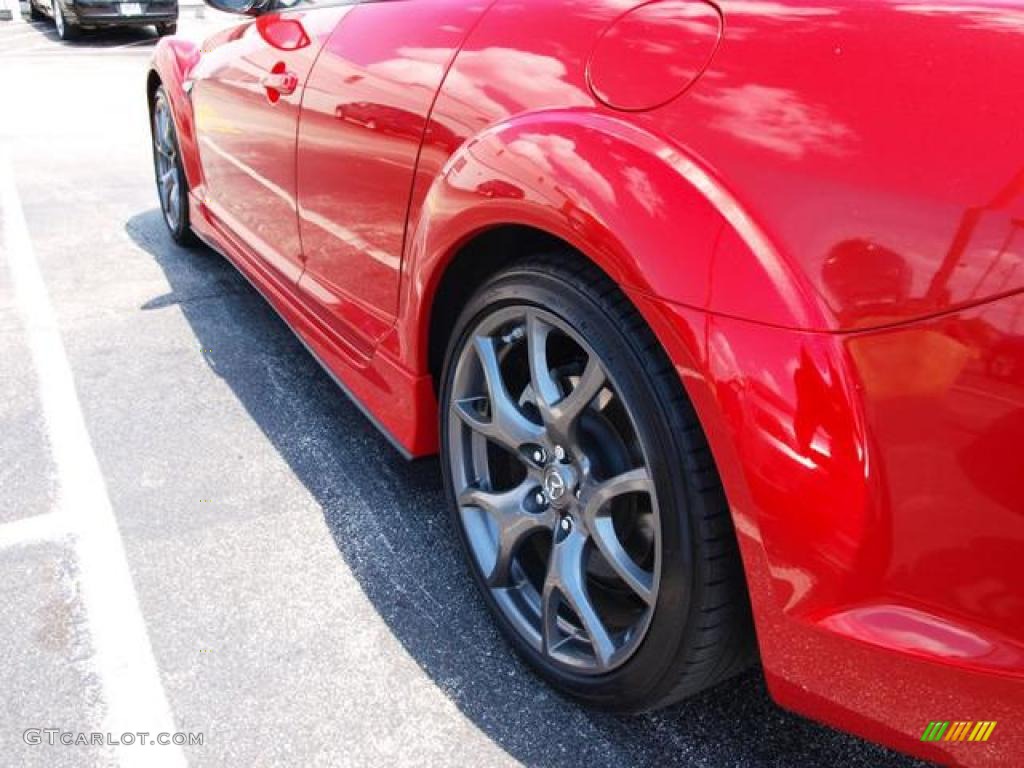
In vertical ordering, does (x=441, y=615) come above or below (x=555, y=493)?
below

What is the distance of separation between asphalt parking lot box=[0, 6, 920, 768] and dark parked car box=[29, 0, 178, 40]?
40.2ft

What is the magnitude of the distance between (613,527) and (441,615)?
1.98ft

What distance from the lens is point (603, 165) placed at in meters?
1.57

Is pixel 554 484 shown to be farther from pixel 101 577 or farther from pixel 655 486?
pixel 101 577

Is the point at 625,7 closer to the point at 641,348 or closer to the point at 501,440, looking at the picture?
the point at 641,348

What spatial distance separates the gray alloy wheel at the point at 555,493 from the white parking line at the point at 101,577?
781mm

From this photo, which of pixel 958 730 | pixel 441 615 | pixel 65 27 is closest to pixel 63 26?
pixel 65 27

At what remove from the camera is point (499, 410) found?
6.61 feet

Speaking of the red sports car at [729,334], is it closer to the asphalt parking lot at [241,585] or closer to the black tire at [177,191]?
the asphalt parking lot at [241,585]

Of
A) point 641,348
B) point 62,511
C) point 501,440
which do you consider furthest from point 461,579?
point 62,511

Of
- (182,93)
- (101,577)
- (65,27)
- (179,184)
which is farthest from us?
(65,27)

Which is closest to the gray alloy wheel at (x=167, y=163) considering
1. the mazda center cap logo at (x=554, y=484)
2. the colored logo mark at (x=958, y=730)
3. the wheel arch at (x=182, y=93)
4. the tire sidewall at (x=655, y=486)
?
the wheel arch at (x=182, y=93)

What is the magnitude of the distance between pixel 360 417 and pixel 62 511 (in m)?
0.96

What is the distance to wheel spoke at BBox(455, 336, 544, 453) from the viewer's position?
1.98 meters
